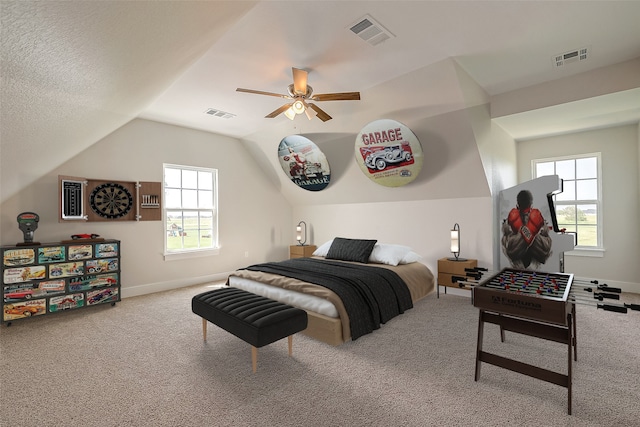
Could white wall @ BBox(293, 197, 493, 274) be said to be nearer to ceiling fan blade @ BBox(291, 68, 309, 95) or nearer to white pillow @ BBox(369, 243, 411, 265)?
white pillow @ BBox(369, 243, 411, 265)

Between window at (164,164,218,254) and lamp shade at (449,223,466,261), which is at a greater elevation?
window at (164,164,218,254)

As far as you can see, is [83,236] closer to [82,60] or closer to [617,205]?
[82,60]

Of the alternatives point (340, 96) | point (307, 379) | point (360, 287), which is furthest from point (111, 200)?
point (307, 379)

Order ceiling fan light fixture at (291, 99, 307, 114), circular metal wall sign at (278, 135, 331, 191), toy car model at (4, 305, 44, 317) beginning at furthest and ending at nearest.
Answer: circular metal wall sign at (278, 135, 331, 191), toy car model at (4, 305, 44, 317), ceiling fan light fixture at (291, 99, 307, 114)

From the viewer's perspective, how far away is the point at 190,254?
214 inches

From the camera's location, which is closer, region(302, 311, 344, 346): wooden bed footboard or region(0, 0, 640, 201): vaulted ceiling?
region(0, 0, 640, 201): vaulted ceiling

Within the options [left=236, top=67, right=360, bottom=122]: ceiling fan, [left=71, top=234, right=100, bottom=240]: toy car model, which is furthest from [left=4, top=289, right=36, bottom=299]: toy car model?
[left=236, top=67, right=360, bottom=122]: ceiling fan

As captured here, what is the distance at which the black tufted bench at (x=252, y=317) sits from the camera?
2383 millimetres

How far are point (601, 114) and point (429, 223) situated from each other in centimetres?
265

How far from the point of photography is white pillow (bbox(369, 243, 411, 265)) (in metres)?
4.50

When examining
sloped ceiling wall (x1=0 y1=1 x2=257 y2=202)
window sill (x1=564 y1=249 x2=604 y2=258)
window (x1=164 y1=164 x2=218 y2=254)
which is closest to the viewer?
sloped ceiling wall (x1=0 y1=1 x2=257 y2=202)

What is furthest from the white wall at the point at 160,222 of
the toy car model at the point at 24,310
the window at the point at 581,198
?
the window at the point at 581,198

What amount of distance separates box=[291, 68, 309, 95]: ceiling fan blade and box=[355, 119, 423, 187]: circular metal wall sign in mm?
1322

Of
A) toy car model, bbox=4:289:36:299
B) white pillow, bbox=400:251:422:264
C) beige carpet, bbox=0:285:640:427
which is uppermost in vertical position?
white pillow, bbox=400:251:422:264
